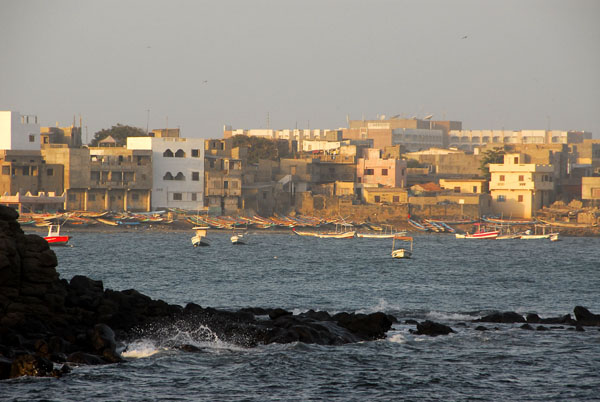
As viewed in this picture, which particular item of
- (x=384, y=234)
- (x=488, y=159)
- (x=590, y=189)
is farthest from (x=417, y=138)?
(x=384, y=234)

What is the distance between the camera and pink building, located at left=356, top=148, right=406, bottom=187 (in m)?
118

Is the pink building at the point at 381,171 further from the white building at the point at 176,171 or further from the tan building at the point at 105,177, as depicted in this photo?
the tan building at the point at 105,177

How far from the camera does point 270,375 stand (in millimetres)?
24891

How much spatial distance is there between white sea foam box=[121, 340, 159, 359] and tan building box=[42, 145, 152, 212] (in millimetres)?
75933

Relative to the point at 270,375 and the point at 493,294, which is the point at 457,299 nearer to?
the point at 493,294

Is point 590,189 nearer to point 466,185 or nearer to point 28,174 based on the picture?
point 466,185

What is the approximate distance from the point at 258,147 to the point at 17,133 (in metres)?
38.0

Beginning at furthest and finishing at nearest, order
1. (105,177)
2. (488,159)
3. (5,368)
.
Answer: (488,159) < (105,177) < (5,368)

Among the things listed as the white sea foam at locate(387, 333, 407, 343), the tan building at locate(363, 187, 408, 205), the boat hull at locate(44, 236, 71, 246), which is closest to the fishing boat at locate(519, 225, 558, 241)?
the tan building at locate(363, 187, 408, 205)

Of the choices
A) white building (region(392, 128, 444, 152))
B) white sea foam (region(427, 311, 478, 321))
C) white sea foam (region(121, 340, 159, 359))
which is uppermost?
white building (region(392, 128, 444, 152))

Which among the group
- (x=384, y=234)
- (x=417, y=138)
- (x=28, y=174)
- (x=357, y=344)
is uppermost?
(x=417, y=138)

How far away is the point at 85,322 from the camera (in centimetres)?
2861

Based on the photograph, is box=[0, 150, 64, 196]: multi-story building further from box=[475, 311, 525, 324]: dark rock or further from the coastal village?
box=[475, 311, 525, 324]: dark rock

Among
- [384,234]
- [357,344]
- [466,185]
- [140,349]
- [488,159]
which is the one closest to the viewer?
[140,349]
